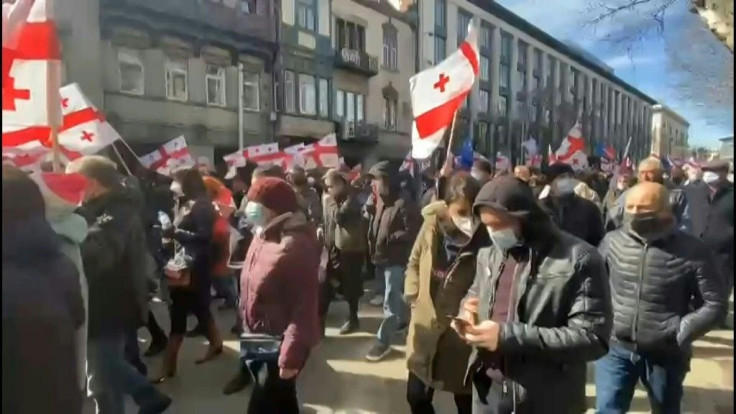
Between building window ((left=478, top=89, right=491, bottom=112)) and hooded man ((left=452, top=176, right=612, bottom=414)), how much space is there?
1622 mm

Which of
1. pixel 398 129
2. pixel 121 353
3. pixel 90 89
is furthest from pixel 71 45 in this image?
pixel 398 129

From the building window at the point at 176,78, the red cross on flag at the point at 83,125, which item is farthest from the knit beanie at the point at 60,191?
the building window at the point at 176,78

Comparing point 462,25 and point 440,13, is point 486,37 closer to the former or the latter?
point 462,25

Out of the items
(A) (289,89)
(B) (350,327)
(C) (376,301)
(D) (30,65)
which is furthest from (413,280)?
(C) (376,301)

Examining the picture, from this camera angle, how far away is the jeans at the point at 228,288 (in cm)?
507

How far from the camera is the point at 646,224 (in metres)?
2.91

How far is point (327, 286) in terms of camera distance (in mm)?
5410

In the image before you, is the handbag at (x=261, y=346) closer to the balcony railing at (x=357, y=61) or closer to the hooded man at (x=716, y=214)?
the balcony railing at (x=357, y=61)

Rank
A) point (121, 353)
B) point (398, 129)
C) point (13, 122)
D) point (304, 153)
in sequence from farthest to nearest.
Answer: point (304, 153)
point (398, 129)
point (121, 353)
point (13, 122)

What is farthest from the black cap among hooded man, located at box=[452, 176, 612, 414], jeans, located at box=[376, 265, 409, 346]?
jeans, located at box=[376, 265, 409, 346]

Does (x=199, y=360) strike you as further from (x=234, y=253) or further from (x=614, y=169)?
(x=614, y=169)

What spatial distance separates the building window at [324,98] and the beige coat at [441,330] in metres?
1.00

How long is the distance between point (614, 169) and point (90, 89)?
8.64 feet

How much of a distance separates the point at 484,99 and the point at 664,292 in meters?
1.45
